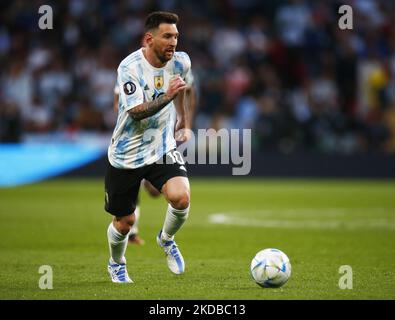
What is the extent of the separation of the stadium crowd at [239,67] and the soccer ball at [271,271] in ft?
45.0

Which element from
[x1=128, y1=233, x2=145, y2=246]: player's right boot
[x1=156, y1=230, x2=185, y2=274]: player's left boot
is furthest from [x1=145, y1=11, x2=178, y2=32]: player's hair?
[x1=128, y1=233, x2=145, y2=246]: player's right boot

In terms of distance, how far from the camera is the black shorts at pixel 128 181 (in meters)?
7.43

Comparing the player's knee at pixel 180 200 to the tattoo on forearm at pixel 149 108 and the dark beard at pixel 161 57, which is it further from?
the dark beard at pixel 161 57

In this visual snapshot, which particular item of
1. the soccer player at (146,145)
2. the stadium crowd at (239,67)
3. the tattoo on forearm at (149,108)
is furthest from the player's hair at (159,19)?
the stadium crowd at (239,67)

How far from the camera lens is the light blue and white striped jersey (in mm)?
7352

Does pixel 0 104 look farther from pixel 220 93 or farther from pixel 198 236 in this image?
pixel 198 236

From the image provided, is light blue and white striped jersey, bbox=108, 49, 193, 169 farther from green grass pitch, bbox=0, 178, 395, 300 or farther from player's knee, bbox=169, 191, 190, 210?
green grass pitch, bbox=0, 178, 395, 300

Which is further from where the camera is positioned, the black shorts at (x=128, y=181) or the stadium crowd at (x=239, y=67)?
the stadium crowd at (x=239, y=67)

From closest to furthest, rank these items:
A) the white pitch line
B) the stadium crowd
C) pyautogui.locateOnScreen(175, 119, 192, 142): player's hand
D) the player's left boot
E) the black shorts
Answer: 1. the black shorts
2. the player's left boot
3. pyautogui.locateOnScreen(175, 119, 192, 142): player's hand
4. the white pitch line
5. the stadium crowd

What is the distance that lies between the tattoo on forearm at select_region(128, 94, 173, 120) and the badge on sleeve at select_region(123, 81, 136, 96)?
0.48ft

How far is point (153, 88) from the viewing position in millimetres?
7398

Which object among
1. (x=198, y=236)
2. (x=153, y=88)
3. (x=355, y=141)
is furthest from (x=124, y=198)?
(x=355, y=141)

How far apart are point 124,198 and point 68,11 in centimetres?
1676

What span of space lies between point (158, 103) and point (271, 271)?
5.38ft
